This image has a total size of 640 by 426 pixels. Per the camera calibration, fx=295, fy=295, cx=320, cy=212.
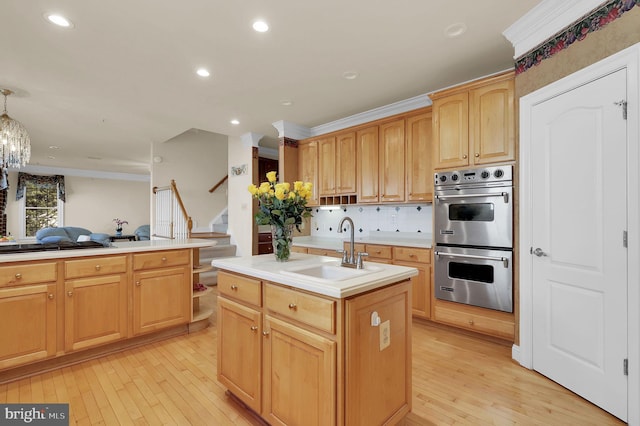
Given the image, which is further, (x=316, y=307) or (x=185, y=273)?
(x=185, y=273)

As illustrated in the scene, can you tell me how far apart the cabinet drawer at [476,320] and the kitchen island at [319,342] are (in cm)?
152

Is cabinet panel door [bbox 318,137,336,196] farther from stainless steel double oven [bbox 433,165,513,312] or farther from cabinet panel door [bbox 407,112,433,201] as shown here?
stainless steel double oven [bbox 433,165,513,312]

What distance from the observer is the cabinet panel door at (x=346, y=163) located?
4.20 m

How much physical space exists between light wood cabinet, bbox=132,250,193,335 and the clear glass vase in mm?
1532

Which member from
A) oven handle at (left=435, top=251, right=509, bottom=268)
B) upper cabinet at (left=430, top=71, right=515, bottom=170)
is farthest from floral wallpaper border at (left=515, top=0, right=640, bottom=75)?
oven handle at (left=435, top=251, right=509, bottom=268)

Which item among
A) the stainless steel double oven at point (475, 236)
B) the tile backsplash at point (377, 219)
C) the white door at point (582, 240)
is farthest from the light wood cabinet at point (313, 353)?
the tile backsplash at point (377, 219)

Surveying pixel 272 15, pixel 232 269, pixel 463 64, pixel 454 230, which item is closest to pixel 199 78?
pixel 272 15

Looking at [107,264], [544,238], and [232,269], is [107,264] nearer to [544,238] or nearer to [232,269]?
[232,269]

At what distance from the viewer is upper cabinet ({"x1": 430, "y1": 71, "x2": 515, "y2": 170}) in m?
2.60

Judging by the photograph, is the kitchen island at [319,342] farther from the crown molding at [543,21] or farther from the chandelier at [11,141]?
the chandelier at [11,141]

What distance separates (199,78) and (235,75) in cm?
40

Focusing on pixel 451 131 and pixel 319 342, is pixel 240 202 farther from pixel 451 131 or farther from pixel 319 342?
pixel 319 342

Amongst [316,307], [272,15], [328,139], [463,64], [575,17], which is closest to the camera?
[316,307]

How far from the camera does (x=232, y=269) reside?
5.99ft
